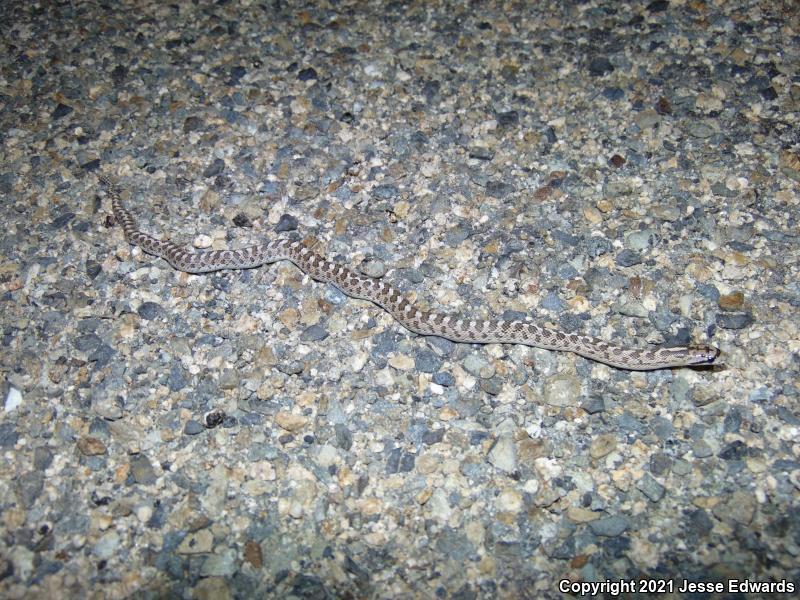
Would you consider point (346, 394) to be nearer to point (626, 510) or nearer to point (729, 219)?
point (626, 510)

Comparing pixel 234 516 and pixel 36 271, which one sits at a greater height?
pixel 36 271

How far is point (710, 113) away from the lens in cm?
762

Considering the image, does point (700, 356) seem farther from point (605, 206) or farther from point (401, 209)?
point (401, 209)

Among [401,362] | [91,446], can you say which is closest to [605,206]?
[401,362]

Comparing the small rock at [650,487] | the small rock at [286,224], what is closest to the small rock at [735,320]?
the small rock at [650,487]

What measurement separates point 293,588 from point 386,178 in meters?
4.52

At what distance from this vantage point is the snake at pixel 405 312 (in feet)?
19.4

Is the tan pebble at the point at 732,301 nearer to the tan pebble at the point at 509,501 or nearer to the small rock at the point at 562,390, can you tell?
the small rock at the point at 562,390

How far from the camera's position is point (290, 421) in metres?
5.70

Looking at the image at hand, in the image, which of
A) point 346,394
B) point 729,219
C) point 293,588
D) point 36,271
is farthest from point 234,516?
point 729,219

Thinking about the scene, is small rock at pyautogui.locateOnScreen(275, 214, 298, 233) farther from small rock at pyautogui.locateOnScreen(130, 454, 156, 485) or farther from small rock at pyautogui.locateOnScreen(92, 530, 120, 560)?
small rock at pyautogui.locateOnScreen(92, 530, 120, 560)

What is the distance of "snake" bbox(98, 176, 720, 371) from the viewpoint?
5.90 m

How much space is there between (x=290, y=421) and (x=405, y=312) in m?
1.54

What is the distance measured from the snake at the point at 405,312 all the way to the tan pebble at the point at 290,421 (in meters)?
1.40
